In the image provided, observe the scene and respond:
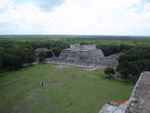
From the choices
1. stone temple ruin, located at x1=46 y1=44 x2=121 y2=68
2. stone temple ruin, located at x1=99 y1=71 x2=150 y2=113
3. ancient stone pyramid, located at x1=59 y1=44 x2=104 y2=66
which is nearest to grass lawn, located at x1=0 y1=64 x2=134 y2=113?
stone temple ruin, located at x1=99 y1=71 x2=150 y2=113

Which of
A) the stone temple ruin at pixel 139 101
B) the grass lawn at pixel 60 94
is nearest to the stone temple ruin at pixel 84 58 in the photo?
the grass lawn at pixel 60 94

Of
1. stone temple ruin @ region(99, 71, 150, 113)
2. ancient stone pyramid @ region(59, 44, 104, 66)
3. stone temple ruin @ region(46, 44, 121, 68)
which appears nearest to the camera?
stone temple ruin @ region(99, 71, 150, 113)

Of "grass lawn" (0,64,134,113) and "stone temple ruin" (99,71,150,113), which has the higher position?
"stone temple ruin" (99,71,150,113)

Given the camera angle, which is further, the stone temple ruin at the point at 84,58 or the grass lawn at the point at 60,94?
the stone temple ruin at the point at 84,58

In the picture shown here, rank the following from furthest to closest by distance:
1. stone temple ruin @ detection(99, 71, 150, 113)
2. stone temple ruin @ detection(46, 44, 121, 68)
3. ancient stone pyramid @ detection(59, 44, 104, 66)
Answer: ancient stone pyramid @ detection(59, 44, 104, 66) → stone temple ruin @ detection(46, 44, 121, 68) → stone temple ruin @ detection(99, 71, 150, 113)

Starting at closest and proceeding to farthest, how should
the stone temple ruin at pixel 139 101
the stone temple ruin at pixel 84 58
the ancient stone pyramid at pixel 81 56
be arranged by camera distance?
the stone temple ruin at pixel 139 101
the stone temple ruin at pixel 84 58
the ancient stone pyramid at pixel 81 56

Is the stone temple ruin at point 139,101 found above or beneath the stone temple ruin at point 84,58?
above

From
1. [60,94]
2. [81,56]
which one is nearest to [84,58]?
[81,56]

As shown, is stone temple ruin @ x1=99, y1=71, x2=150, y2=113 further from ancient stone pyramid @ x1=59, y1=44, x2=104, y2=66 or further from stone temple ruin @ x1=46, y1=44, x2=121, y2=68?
ancient stone pyramid @ x1=59, y1=44, x2=104, y2=66

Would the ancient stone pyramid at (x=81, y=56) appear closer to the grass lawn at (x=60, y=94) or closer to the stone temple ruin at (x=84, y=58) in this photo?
the stone temple ruin at (x=84, y=58)

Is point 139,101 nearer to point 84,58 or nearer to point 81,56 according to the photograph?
point 84,58
